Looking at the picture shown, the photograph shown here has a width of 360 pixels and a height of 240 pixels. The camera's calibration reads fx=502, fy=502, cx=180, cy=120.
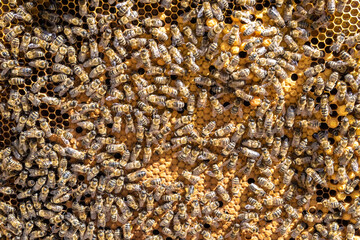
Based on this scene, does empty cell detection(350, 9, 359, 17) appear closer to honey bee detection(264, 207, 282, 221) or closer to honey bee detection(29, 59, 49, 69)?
honey bee detection(264, 207, 282, 221)

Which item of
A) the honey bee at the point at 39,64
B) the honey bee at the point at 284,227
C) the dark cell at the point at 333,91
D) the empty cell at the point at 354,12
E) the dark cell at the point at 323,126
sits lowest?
the honey bee at the point at 284,227

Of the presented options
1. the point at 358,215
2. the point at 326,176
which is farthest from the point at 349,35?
the point at 358,215

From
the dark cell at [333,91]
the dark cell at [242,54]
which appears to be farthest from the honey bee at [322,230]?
the dark cell at [242,54]

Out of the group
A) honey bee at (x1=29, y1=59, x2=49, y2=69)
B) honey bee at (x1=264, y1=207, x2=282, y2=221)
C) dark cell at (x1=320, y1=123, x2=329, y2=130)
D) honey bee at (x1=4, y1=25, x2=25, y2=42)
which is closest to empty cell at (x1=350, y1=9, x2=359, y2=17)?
dark cell at (x1=320, y1=123, x2=329, y2=130)

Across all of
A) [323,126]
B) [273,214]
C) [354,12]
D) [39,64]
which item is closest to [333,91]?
[323,126]

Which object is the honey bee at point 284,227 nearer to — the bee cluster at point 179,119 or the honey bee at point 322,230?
the bee cluster at point 179,119

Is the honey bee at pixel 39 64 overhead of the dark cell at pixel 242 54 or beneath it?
beneath

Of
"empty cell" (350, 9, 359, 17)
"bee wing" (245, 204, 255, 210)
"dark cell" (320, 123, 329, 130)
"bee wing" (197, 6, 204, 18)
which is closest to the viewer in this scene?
"bee wing" (197, 6, 204, 18)

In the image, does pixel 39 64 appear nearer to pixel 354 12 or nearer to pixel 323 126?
pixel 323 126
